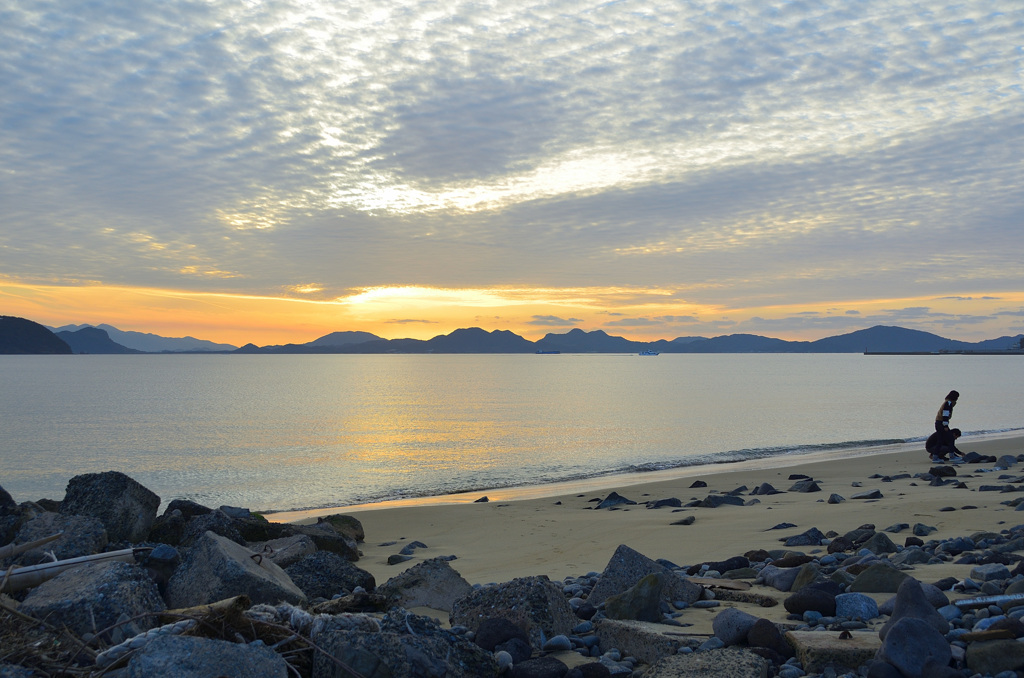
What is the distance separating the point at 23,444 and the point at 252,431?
441 inches

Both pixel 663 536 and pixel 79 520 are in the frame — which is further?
pixel 663 536

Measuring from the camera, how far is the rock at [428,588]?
7219mm

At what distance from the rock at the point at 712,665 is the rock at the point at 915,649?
0.75 m

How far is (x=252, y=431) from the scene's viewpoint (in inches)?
1656

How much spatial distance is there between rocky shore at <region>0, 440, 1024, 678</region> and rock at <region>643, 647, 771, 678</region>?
0.6 inches

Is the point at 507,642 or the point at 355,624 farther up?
the point at 355,624

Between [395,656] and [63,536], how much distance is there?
14.6 ft

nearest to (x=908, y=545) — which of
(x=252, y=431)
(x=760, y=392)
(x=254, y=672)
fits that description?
(x=254, y=672)

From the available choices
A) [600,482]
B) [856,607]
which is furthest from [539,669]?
[600,482]

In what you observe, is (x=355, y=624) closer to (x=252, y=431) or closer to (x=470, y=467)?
(x=470, y=467)

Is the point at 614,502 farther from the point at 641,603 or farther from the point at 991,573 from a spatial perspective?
the point at 641,603

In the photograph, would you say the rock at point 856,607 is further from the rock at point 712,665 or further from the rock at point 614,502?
the rock at point 614,502

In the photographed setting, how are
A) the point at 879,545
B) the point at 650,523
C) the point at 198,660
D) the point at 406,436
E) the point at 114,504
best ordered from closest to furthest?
the point at 198,660
the point at 879,545
the point at 114,504
the point at 650,523
the point at 406,436

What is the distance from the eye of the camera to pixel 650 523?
43.9ft
